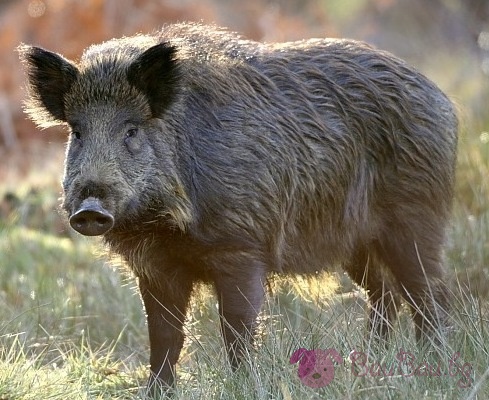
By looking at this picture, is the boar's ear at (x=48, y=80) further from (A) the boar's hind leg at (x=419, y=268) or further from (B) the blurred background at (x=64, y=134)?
(A) the boar's hind leg at (x=419, y=268)

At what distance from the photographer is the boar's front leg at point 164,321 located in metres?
5.86

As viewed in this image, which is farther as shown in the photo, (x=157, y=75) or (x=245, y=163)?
(x=245, y=163)

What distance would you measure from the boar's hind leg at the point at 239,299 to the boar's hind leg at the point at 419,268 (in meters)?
1.14

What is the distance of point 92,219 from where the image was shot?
496 cm

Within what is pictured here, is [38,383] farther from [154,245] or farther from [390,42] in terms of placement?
[390,42]

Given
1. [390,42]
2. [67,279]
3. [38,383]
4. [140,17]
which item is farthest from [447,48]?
[38,383]

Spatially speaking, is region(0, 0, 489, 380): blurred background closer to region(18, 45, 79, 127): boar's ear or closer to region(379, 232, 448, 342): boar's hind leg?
region(379, 232, 448, 342): boar's hind leg

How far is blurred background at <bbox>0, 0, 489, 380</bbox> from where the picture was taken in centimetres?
729

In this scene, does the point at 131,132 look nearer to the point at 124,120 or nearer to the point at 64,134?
the point at 124,120

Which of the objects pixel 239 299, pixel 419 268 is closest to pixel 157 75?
pixel 239 299

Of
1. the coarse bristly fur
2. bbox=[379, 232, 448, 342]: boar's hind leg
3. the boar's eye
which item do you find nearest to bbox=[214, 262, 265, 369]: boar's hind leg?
the coarse bristly fur

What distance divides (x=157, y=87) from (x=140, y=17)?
1135cm

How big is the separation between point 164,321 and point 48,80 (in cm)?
145

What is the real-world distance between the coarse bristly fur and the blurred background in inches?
24.9
